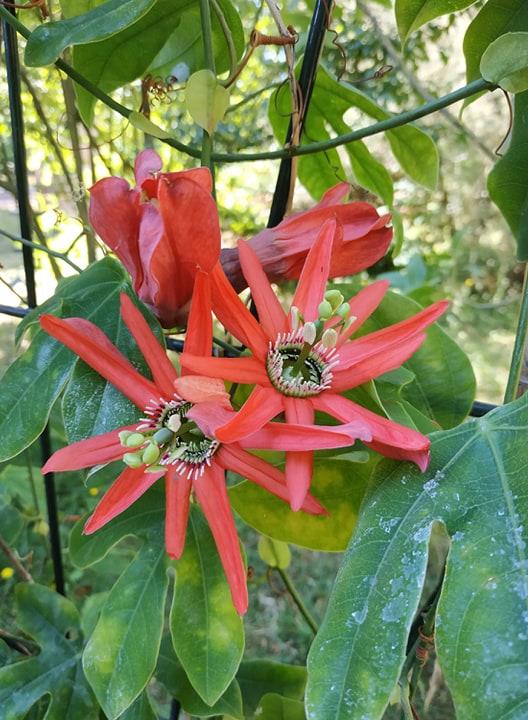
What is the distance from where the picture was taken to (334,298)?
446 mm

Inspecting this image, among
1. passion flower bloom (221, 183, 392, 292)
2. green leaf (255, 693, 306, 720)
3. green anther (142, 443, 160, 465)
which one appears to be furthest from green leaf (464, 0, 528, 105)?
green leaf (255, 693, 306, 720)

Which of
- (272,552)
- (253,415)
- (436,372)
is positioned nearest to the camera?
(253,415)

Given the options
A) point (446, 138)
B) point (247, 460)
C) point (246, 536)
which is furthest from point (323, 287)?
point (446, 138)

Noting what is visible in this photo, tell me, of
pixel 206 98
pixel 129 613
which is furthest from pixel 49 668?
pixel 206 98

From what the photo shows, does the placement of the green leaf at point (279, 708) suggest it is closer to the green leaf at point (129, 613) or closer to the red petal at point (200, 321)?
the green leaf at point (129, 613)

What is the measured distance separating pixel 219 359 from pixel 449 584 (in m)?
0.19

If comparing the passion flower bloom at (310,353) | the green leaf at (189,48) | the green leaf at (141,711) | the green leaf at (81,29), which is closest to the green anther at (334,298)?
the passion flower bloom at (310,353)

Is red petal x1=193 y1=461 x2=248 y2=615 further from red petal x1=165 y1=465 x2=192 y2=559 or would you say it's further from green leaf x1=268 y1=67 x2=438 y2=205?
green leaf x1=268 y1=67 x2=438 y2=205

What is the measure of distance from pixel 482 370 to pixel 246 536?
1.67 metres

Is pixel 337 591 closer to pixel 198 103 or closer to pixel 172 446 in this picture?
pixel 172 446

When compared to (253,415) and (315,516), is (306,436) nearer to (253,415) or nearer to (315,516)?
(253,415)

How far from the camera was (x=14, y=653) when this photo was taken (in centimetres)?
83

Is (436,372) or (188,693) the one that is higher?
(436,372)

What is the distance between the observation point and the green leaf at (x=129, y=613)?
0.53 metres
